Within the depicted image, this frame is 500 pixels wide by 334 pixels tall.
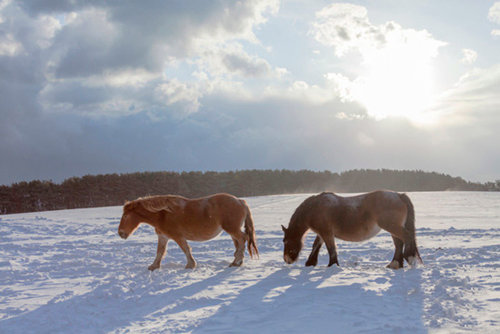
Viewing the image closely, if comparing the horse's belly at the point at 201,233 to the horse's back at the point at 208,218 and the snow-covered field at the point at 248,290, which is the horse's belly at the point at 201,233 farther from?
the snow-covered field at the point at 248,290

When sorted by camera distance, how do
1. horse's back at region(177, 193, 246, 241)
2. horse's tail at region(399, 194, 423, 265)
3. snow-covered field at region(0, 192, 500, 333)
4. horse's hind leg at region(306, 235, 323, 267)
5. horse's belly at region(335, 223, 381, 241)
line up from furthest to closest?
horse's hind leg at region(306, 235, 323, 267) < horse's back at region(177, 193, 246, 241) < horse's belly at region(335, 223, 381, 241) < horse's tail at region(399, 194, 423, 265) < snow-covered field at region(0, 192, 500, 333)

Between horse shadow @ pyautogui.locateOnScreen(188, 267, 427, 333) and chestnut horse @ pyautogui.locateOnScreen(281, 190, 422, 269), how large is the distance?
0.78 meters

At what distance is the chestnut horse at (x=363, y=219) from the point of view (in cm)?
668

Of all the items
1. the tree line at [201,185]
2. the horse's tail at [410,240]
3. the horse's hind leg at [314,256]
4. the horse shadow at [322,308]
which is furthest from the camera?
the tree line at [201,185]

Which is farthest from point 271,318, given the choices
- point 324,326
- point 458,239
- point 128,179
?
point 128,179

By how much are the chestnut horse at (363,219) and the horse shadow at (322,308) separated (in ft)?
2.55

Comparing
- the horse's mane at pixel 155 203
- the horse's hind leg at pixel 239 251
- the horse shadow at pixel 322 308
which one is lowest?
the horse shadow at pixel 322 308

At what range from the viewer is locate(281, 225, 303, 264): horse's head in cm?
713

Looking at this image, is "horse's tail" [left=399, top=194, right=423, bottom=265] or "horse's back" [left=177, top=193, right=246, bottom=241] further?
"horse's back" [left=177, top=193, right=246, bottom=241]

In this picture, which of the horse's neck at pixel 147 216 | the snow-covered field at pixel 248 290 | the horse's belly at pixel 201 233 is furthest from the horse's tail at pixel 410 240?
the horse's neck at pixel 147 216

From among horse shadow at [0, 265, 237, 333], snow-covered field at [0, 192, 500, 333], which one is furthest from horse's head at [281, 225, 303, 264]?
horse shadow at [0, 265, 237, 333]

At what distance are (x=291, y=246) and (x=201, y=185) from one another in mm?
23088

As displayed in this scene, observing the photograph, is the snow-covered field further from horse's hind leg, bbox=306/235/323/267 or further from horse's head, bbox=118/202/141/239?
horse's head, bbox=118/202/141/239

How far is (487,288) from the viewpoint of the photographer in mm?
5387
